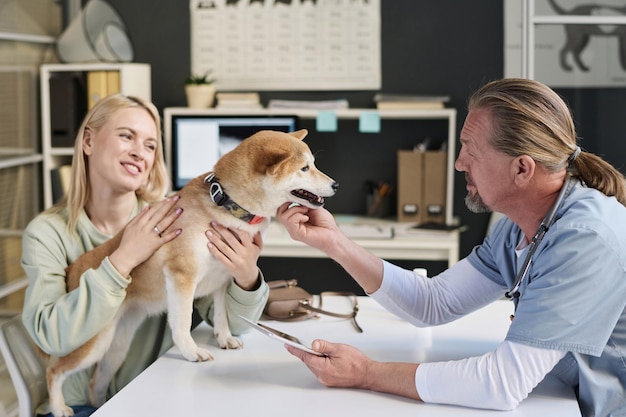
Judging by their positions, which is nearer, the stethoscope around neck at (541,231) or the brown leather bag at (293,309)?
the stethoscope around neck at (541,231)

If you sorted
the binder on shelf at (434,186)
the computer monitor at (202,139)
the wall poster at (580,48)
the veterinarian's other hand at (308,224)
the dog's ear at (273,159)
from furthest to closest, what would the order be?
1. the computer monitor at (202,139)
2. the binder on shelf at (434,186)
3. the wall poster at (580,48)
4. the veterinarian's other hand at (308,224)
5. the dog's ear at (273,159)

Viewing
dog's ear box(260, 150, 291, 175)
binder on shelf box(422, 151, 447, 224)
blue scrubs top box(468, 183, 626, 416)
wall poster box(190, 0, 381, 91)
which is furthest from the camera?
wall poster box(190, 0, 381, 91)

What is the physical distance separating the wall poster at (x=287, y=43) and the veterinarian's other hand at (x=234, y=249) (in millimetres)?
2607

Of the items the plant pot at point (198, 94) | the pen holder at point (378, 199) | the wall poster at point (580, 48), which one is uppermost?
the wall poster at point (580, 48)

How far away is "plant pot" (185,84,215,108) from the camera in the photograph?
407 cm

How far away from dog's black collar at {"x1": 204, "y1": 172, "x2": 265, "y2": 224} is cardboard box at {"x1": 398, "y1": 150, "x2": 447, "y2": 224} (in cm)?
235

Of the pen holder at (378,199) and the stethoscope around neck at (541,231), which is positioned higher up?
the stethoscope around neck at (541,231)

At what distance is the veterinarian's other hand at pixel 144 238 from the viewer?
1.64 metres

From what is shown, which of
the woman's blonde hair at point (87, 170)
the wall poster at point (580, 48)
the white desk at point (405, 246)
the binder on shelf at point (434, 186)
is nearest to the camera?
the woman's blonde hair at point (87, 170)

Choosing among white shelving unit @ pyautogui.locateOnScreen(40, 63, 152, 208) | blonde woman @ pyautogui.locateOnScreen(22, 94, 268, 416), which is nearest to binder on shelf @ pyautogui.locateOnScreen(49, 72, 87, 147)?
white shelving unit @ pyautogui.locateOnScreen(40, 63, 152, 208)

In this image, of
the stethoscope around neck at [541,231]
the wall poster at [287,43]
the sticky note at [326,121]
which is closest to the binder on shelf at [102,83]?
the wall poster at [287,43]

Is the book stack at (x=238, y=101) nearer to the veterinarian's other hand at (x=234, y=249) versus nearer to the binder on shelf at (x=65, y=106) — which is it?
the binder on shelf at (x=65, y=106)

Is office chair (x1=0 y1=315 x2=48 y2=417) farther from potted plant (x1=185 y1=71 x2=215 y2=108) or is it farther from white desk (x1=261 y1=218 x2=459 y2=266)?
potted plant (x1=185 y1=71 x2=215 y2=108)

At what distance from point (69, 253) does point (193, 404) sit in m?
0.64
